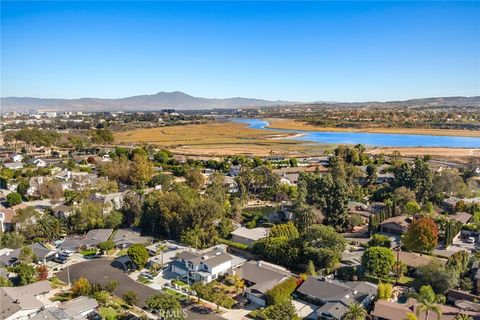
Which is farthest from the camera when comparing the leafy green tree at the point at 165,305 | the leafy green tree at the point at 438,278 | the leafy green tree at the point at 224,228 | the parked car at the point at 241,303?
the leafy green tree at the point at 224,228

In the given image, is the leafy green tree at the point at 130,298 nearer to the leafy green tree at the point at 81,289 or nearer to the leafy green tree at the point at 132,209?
the leafy green tree at the point at 81,289

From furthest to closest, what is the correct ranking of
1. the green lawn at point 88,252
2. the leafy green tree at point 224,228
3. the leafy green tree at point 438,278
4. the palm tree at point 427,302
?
the leafy green tree at point 224,228
the green lawn at point 88,252
the leafy green tree at point 438,278
the palm tree at point 427,302

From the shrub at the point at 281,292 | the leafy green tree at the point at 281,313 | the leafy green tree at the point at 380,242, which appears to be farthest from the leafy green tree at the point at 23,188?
the leafy green tree at the point at 380,242

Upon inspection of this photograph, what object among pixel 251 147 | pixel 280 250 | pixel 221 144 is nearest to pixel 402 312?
pixel 280 250

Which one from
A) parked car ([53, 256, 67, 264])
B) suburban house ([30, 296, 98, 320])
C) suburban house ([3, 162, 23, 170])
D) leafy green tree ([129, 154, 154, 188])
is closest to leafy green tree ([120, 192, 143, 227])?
parked car ([53, 256, 67, 264])

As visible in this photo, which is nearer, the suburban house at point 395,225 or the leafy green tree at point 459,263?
the leafy green tree at point 459,263

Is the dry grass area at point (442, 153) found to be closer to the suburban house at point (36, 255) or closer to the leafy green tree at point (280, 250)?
the leafy green tree at point (280, 250)

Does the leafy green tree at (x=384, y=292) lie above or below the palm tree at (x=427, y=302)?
below

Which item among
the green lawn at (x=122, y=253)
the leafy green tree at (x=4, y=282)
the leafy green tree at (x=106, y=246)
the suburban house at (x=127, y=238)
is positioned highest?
the leafy green tree at (x=4, y=282)
